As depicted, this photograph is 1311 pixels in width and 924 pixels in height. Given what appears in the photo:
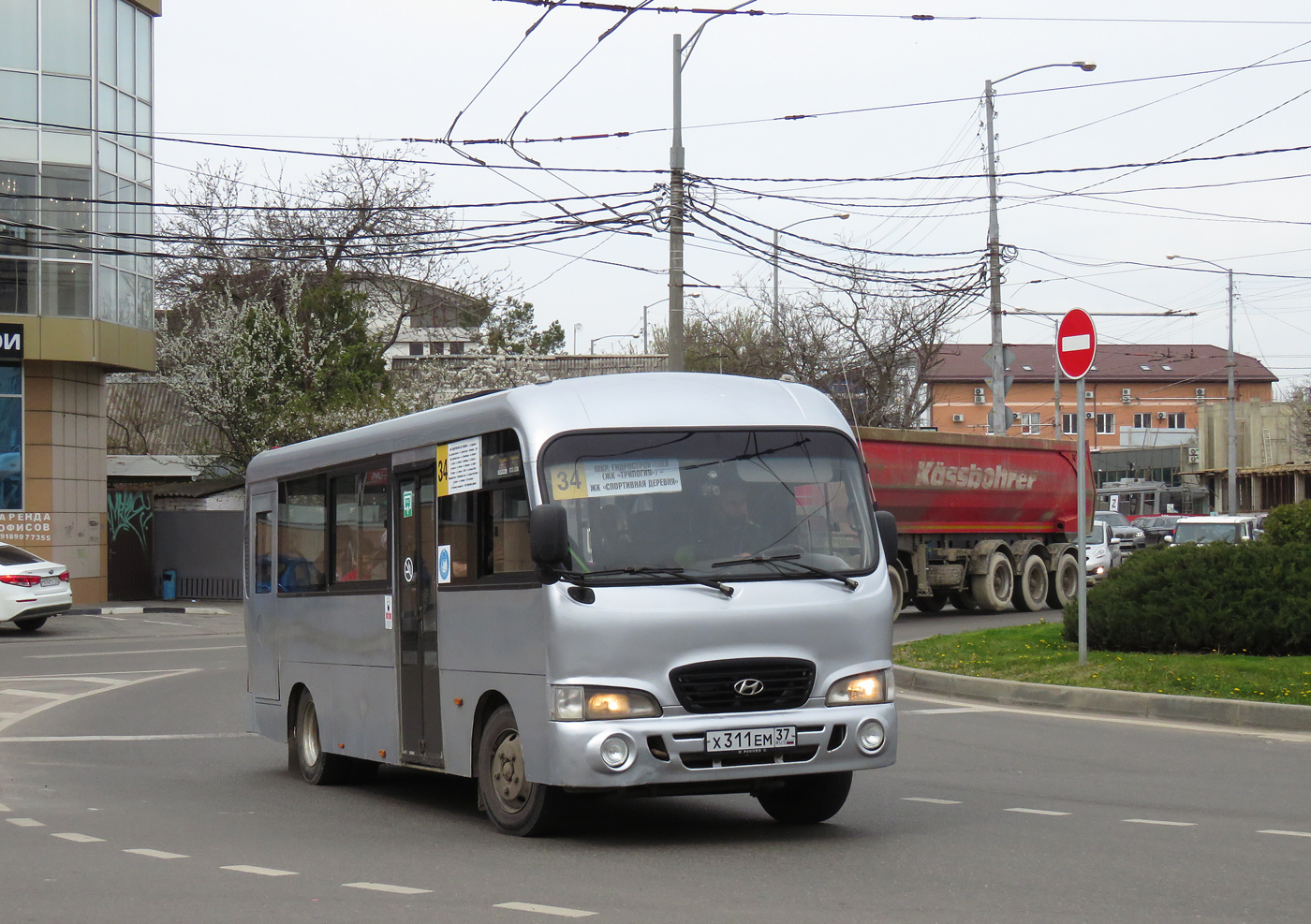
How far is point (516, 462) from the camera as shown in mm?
8305

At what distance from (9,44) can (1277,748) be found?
28748 millimetres

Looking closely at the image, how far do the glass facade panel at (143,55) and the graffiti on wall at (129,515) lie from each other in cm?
896

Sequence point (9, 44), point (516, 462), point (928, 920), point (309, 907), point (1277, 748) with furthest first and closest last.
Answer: point (9, 44) → point (1277, 748) → point (516, 462) → point (309, 907) → point (928, 920)

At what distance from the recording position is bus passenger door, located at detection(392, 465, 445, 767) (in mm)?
9320

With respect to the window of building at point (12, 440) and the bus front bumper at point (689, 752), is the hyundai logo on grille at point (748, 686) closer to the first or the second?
the bus front bumper at point (689, 752)

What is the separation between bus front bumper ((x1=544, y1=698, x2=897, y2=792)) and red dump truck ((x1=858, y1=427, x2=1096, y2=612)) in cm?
1640

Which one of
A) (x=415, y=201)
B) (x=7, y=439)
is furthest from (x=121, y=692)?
(x=415, y=201)

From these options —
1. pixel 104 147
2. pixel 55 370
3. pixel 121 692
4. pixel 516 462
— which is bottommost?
pixel 121 692

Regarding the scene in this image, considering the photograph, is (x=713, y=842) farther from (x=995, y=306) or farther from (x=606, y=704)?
(x=995, y=306)

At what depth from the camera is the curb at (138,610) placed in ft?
104

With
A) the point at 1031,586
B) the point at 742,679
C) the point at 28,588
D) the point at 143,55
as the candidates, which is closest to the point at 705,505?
the point at 742,679

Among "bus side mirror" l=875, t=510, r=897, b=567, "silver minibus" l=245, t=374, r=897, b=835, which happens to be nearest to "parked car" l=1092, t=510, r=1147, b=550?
"bus side mirror" l=875, t=510, r=897, b=567

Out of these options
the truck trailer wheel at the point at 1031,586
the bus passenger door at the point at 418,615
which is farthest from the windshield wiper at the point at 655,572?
the truck trailer wheel at the point at 1031,586

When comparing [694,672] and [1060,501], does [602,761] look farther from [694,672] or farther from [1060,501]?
[1060,501]
